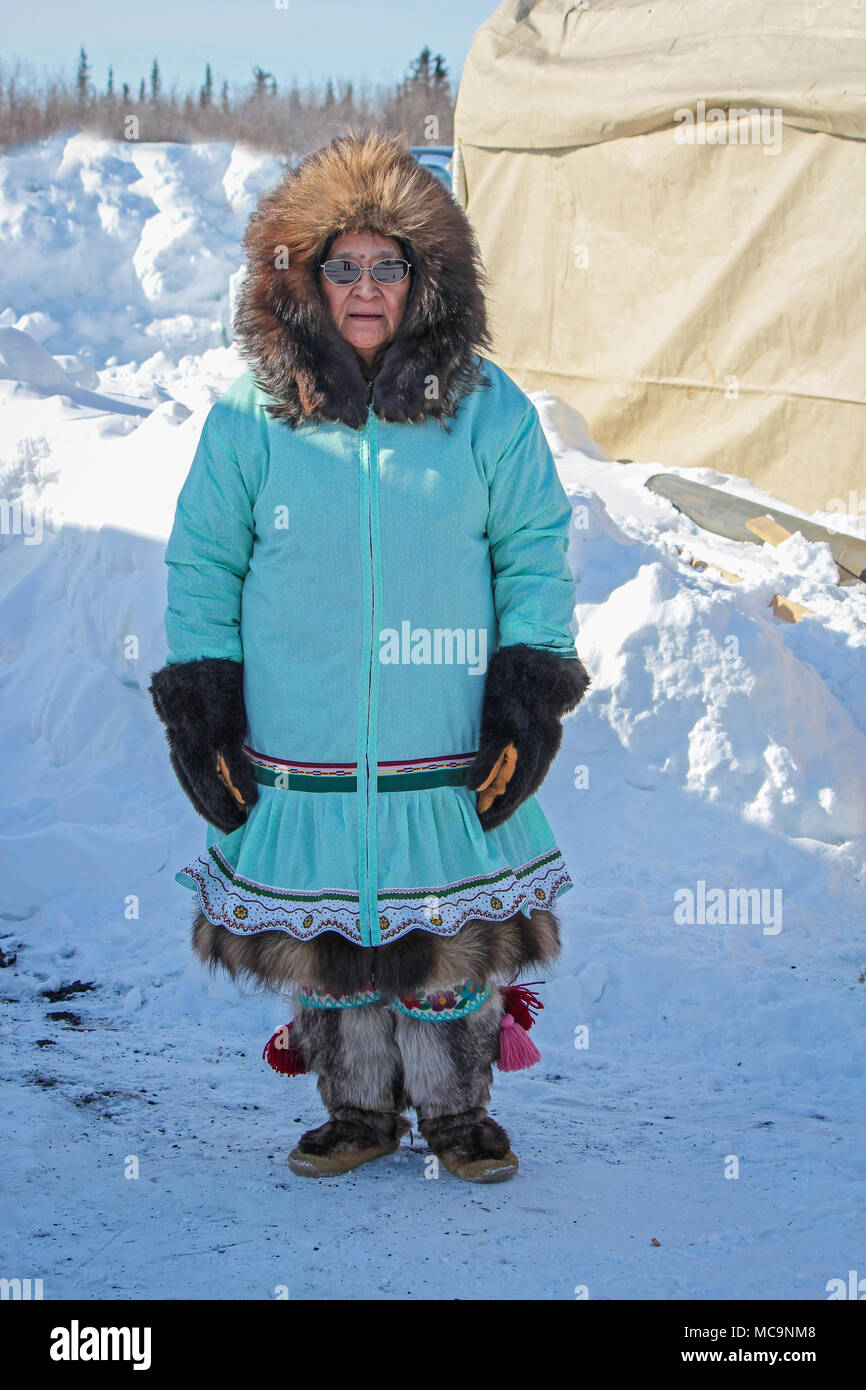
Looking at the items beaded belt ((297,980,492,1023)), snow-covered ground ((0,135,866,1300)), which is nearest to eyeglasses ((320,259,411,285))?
beaded belt ((297,980,492,1023))

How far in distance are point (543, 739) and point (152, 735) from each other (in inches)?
98.0

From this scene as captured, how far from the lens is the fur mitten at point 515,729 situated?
225 centimetres

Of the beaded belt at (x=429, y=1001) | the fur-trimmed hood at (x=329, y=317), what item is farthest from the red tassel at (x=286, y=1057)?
the fur-trimmed hood at (x=329, y=317)

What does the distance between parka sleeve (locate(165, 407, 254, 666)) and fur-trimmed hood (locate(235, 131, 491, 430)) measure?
139 millimetres

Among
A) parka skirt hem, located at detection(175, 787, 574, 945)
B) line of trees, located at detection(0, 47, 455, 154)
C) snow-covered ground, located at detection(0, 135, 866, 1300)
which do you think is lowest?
snow-covered ground, located at detection(0, 135, 866, 1300)

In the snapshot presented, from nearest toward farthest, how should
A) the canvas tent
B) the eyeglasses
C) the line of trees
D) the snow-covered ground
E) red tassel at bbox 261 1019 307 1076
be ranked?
the snow-covered ground, the eyeglasses, red tassel at bbox 261 1019 307 1076, the canvas tent, the line of trees

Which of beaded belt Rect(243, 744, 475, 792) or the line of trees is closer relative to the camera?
beaded belt Rect(243, 744, 475, 792)

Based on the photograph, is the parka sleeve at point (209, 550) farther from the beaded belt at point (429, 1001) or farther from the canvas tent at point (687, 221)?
the canvas tent at point (687, 221)

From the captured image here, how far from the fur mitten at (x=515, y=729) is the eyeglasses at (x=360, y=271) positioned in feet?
2.13

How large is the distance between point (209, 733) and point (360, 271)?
2.68 feet

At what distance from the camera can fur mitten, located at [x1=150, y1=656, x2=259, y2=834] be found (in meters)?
2.27

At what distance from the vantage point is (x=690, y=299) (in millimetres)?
6824

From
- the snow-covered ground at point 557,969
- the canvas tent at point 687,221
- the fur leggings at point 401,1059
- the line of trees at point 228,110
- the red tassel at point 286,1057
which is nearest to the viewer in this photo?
the snow-covered ground at point 557,969

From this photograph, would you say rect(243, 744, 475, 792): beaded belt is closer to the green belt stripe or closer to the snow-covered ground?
the green belt stripe
